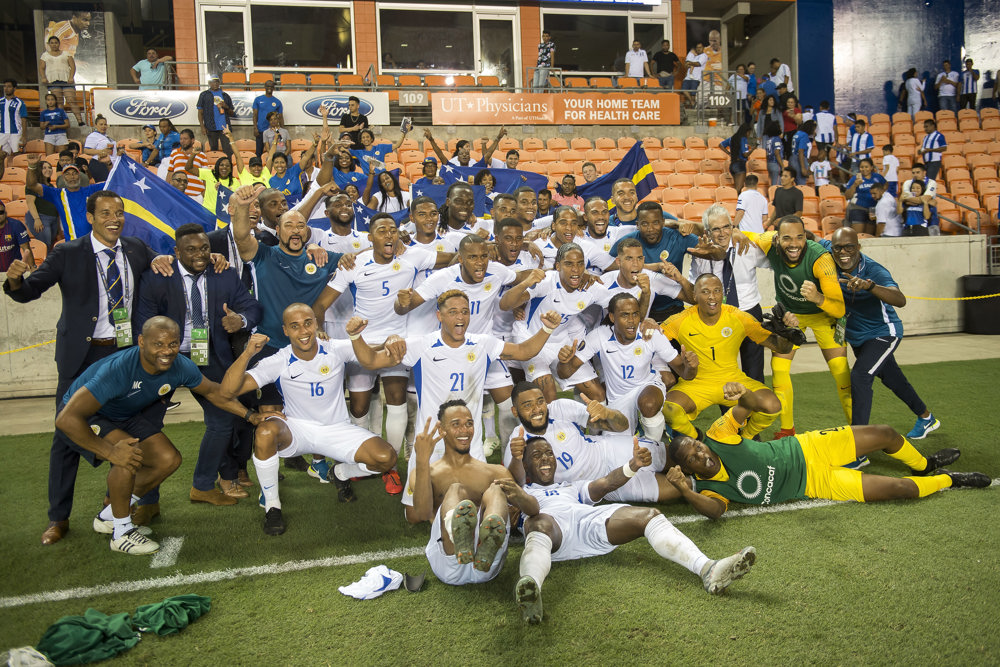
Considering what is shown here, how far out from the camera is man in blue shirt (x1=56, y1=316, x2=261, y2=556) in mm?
4711

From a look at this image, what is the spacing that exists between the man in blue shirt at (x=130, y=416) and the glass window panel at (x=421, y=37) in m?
17.9

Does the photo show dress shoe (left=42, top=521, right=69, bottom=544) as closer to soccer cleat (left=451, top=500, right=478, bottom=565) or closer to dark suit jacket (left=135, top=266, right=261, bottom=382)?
dark suit jacket (left=135, top=266, right=261, bottom=382)

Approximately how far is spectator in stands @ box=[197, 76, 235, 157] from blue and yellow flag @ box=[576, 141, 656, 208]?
8189mm

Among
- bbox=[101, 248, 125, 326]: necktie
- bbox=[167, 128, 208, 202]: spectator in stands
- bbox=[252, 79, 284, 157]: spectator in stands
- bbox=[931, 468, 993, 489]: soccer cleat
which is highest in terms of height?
bbox=[252, 79, 284, 157]: spectator in stands

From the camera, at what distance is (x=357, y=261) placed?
625 centimetres

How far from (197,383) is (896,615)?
14.5 ft

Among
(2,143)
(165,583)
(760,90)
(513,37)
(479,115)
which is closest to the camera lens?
(165,583)

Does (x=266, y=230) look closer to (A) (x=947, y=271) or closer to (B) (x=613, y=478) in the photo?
(B) (x=613, y=478)

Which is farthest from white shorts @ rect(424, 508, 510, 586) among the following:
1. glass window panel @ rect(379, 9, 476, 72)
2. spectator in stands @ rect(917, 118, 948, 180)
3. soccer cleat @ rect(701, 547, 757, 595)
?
glass window panel @ rect(379, 9, 476, 72)

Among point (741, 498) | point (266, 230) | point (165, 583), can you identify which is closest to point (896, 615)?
point (741, 498)

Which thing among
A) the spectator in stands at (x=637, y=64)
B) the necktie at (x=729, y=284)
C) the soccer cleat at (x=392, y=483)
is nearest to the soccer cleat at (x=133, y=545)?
the soccer cleat at (x=392, y=483)

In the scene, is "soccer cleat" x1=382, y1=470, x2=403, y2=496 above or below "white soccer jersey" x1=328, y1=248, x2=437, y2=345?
below

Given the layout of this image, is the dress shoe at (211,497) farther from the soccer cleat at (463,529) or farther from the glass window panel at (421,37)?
the glass window panel at (421,37)

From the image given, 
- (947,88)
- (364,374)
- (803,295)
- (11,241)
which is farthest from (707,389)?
(947,88)
